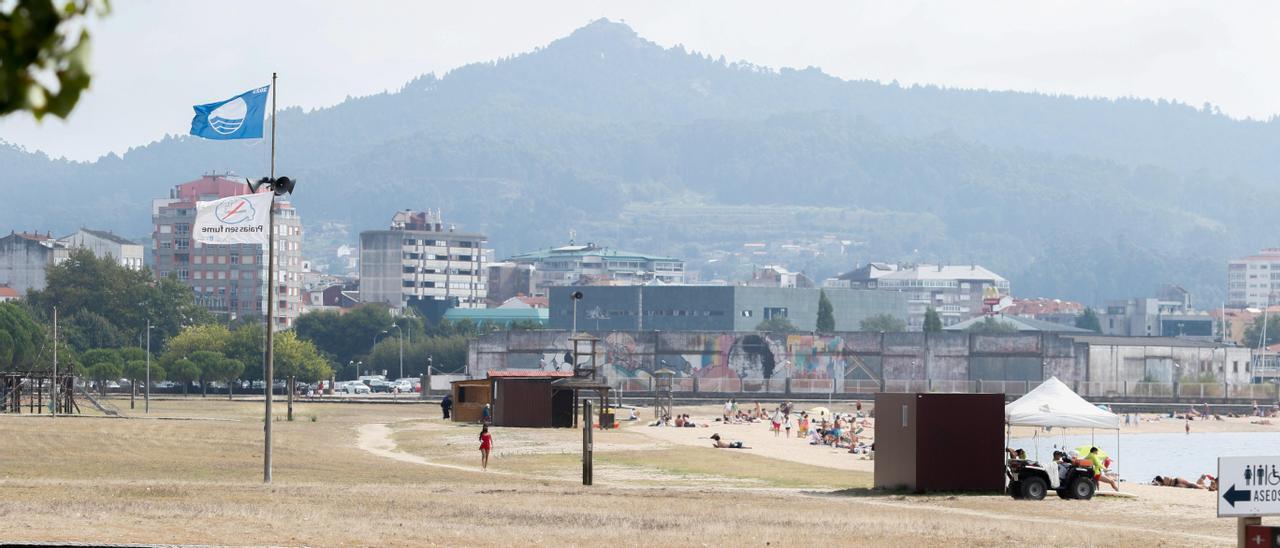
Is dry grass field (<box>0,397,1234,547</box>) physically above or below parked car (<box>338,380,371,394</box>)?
above

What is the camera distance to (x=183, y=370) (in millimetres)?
128750

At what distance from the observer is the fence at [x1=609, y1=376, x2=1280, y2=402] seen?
145087 mm

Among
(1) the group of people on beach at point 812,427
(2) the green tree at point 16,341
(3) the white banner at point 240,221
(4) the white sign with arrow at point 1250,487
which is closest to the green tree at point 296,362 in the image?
(2) the green tree at point 16,341

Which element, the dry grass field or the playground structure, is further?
the playground structure

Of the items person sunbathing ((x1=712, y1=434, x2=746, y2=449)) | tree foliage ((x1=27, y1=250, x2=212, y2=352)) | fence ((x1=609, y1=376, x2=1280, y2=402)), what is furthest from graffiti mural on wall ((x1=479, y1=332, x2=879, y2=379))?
person sunbathing ((x1=712, y1=434, x2=746, y2=449))

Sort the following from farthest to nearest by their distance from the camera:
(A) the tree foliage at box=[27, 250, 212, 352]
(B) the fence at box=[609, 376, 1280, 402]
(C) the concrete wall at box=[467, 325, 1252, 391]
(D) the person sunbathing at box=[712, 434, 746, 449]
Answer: (A) the tree foliage at box=[27, 250, 212, 352], (C) the concrete wall at box=[467, 325, 1252, 391], (B) the fence at box=[609, 376, 1280, 402], (D) the person sunbathing at box=[712, 434, 746, 449]

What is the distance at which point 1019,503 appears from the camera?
34.1 metres

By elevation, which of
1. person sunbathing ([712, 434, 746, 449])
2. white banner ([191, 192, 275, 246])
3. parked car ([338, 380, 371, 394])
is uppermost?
white banner ([191, 192, 275, 246])

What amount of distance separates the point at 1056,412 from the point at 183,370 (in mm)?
98659

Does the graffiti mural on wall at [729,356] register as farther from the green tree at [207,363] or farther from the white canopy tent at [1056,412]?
the white canopy tent at [1056,412]

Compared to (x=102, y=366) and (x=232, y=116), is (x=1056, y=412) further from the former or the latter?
(x=102, y=366)

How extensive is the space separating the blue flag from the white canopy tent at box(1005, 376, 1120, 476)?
1619cm

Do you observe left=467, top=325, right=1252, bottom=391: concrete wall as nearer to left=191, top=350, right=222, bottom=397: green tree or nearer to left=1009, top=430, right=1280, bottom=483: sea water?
left=1009, top=430, right=1280, bottom=483: sea water

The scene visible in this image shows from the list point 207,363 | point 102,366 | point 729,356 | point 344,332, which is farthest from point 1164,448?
point 344,332
